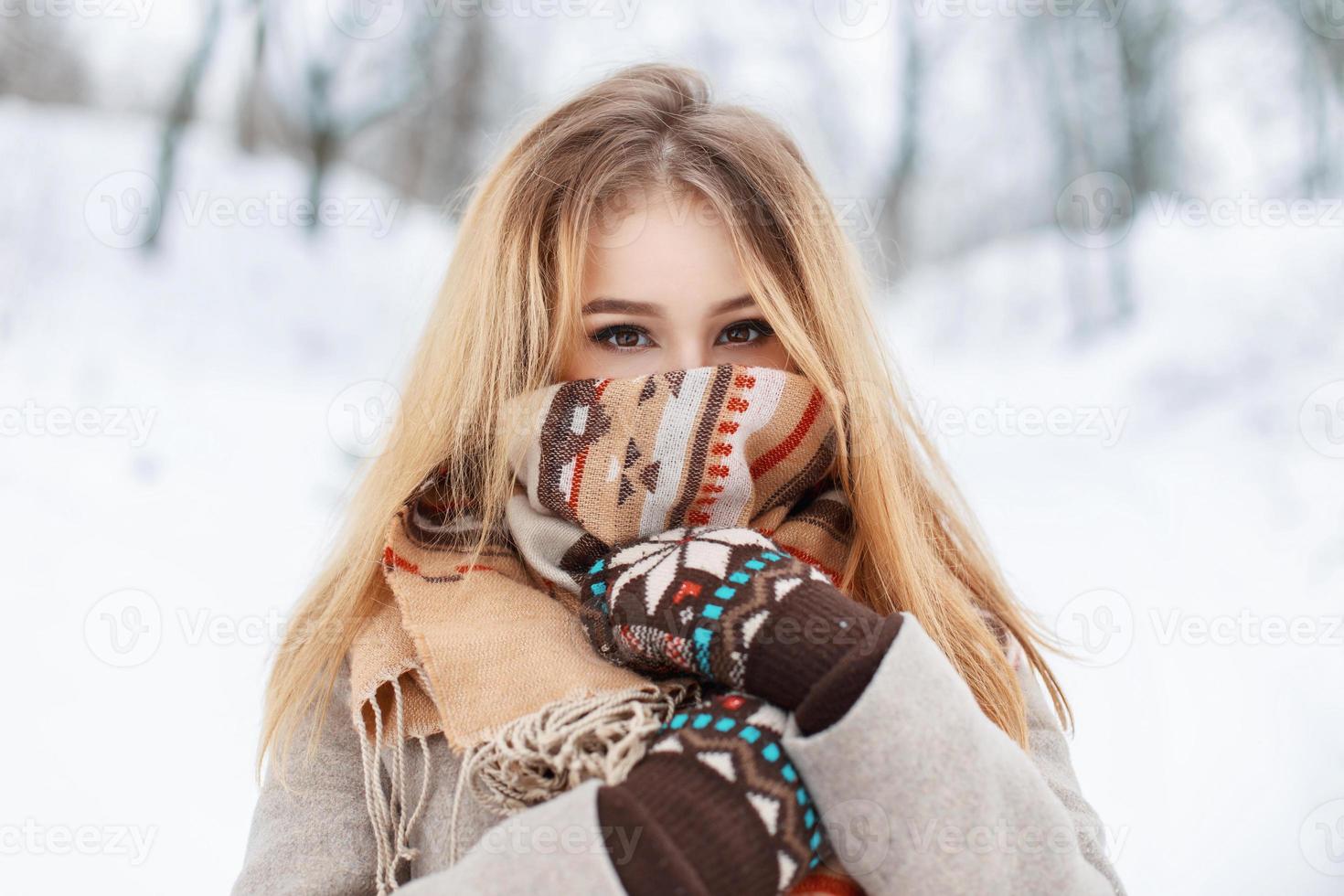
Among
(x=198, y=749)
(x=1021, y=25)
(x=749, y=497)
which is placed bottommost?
(x=198, y=749)

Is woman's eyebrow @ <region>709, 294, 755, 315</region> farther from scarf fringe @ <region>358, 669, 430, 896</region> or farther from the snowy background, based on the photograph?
the snowy background

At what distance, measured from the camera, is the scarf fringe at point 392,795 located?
3.50 feet

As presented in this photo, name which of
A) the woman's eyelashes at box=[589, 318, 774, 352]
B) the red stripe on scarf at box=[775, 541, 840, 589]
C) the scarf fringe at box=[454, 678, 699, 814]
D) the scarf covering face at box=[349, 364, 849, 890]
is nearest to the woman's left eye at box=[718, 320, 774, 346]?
the woman's eyelashes at box=[589, 318, 774, 352]

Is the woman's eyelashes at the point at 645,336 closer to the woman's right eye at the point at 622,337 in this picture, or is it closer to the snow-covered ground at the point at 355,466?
the woman's right eye at the point at 622,337

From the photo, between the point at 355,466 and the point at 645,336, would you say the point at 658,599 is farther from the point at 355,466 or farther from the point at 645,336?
the point at 355,466

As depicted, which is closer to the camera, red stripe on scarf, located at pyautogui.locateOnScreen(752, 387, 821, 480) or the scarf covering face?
the scarf covering face

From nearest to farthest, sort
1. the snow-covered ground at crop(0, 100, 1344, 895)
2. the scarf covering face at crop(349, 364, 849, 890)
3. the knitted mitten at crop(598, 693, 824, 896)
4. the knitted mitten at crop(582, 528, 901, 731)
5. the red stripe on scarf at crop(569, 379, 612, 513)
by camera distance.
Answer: the knitted mitten at crop(598, 693, 824, 896) → the knitted mitten at crop(582, 528, 901, 731) → the scarf covering face at crop(349, 364, 849, 890) → the red stripe on scarf at crop(569, 379, 612, 513) → the snow-covered ground at crop(0, 100, 1344, 895)

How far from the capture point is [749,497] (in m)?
1.18

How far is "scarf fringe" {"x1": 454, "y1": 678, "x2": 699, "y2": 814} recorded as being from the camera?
904 mm

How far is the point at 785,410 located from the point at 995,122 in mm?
1441

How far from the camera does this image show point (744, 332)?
127 centimetres

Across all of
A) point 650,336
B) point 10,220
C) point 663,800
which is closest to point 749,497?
point 650,336

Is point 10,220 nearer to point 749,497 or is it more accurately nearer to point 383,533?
point 383,533

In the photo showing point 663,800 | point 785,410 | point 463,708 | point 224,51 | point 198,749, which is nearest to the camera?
point 663,800
